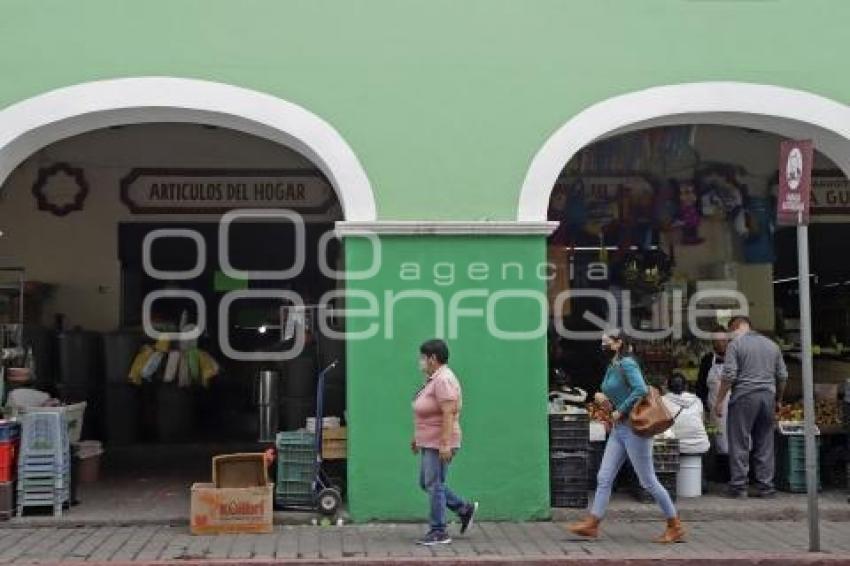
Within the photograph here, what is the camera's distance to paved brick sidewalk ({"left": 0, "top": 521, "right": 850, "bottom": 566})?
292 inches

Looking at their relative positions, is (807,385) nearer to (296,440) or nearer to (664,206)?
(296,440)

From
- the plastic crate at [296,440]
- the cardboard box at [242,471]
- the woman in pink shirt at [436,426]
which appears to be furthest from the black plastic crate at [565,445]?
the cardboard box at [242,471]

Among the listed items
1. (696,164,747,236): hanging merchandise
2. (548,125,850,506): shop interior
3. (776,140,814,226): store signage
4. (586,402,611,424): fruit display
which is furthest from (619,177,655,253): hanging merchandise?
(776,140,814,226): store signage

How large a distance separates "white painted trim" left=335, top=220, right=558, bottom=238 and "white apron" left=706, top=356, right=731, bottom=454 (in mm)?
2489

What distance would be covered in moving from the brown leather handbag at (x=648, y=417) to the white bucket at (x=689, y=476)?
188cm

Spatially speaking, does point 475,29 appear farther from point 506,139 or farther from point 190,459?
point 190,459

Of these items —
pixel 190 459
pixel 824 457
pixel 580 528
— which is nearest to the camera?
pixel 580 528

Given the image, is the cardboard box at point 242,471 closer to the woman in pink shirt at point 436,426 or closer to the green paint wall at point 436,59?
the woman in pink shirt at point 436,426

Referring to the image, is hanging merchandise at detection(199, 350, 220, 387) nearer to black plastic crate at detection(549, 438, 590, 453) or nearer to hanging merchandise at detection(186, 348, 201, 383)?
hanging merchandise at detection(186, 348, 201, 383)

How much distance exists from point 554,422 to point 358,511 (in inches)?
72.1

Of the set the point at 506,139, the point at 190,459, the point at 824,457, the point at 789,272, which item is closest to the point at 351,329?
the point at 506,139

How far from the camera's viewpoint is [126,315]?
12953mm

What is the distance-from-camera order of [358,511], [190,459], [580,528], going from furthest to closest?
[190,459], [358,511], [580,528]

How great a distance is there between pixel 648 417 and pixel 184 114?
446 cm
